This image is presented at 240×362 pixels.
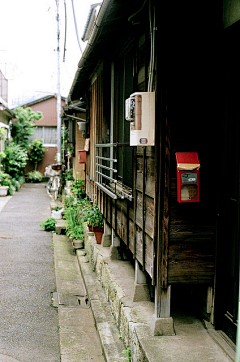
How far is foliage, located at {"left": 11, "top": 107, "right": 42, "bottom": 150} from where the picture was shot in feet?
94.3

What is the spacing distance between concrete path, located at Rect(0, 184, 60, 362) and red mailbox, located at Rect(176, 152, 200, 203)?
8.84 ft

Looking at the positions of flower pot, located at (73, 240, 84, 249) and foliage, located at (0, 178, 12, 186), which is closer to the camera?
flower pot, located at (73, 240, 84, 249)

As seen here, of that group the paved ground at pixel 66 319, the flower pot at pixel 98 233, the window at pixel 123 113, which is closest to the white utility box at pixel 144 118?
the window at pixel 123 113

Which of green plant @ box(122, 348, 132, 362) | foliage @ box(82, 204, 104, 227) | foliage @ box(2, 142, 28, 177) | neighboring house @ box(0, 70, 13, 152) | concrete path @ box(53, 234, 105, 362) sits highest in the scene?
neighboring house @ box(0, 70, 13, 152)

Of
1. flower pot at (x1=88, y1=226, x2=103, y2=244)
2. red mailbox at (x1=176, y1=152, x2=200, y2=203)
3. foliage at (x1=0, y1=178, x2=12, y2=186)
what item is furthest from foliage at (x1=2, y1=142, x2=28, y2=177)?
red mailbox at (x1=176, y1=152, x2=200, y2=203)

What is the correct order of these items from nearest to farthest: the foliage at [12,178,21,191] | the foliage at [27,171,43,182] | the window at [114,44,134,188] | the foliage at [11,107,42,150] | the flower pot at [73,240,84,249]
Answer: the window at [114,44,134,188]
the flower pot at [73,240,84,249]
the foliage at [12,178,21,191]
the foliage at [11,107,42,150]
the foliage at [27,171,43,182]

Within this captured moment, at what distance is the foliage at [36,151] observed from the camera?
3055 cm

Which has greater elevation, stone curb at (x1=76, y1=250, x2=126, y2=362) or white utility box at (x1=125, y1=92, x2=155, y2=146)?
white utility box at (x1=125, y1=92, x2=155, y2=146)

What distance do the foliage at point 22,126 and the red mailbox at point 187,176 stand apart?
2636 centimetres

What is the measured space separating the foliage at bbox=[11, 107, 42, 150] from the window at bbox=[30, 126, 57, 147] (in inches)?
120

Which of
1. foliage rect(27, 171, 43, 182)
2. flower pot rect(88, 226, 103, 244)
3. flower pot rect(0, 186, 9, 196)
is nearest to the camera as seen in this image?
flower pot rect(88, 226, 103, 244)

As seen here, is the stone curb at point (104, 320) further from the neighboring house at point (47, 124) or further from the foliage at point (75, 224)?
the neighboring house at point (47, 124)

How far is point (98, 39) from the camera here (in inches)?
221

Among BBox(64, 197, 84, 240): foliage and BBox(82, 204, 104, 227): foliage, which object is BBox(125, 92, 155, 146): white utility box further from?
BBox(64, 197, 84, 240): foliage
